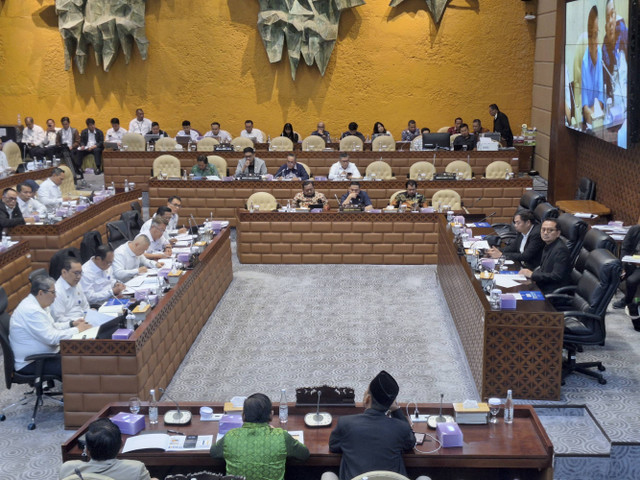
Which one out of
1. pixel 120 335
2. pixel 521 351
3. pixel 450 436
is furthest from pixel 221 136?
pixel 450 436

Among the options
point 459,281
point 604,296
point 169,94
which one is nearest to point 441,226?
point 459,281

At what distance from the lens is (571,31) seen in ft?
41.5

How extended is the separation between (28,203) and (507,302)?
7.15m

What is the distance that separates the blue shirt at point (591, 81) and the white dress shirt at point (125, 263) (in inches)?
259

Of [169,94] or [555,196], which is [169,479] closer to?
[555,196]

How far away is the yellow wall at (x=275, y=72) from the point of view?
16984 millimetres

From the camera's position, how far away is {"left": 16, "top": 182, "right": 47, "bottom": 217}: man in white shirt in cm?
1059

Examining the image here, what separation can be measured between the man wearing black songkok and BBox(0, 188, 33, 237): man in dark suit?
6781mm

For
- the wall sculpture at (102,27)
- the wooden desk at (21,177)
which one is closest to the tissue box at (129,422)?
the wooden desk at (21,177)

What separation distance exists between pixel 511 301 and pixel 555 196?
7.72 m

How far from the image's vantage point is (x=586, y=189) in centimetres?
1231

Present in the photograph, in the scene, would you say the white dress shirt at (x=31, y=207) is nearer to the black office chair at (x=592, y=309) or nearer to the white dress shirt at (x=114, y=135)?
the white dress shirt at (x=114, y=135)

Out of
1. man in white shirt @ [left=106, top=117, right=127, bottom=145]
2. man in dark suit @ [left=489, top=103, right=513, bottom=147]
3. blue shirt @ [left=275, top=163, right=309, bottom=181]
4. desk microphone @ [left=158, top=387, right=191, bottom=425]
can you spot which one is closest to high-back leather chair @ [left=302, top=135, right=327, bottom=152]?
blue shirt @ [left=275, top=163, right=309, bottom=181]

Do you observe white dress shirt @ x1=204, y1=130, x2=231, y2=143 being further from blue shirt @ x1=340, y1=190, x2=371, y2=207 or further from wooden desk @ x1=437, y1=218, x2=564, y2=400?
wooden desk @ x1=437, y1=218, x2=564, y2=400
